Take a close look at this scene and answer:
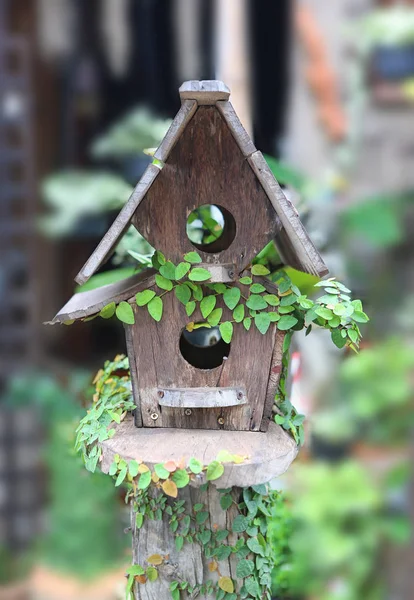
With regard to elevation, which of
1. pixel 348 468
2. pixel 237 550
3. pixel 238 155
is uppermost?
pixel 238 155

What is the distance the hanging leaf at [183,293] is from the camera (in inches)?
42.6

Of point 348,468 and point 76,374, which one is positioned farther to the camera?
point 76,374

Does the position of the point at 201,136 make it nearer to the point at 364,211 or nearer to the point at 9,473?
the point at 364,211

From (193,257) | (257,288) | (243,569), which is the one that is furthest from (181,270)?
(243,569)

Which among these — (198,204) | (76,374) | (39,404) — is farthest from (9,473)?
(198,204)

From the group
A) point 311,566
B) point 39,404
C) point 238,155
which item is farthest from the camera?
point 39,404

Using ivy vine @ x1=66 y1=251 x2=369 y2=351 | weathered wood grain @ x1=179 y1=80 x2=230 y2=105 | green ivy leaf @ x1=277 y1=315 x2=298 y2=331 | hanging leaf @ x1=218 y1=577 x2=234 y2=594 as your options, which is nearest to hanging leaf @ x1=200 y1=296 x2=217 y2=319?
ivy vine @ x1=66 y1=251 x2=369 y2=351

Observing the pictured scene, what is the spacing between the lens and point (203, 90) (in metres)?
0.96

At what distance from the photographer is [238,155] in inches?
41.3

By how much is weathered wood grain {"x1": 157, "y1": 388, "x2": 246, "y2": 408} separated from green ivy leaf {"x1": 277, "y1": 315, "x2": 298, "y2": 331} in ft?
0.42

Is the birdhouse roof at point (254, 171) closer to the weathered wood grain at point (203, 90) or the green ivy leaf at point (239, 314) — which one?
the weathered wood grain at point (203, 90)

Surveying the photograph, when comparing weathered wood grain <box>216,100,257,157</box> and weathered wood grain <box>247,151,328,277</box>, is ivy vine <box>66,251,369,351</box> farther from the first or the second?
weathered wood grain <box>216,100,257,157</box>

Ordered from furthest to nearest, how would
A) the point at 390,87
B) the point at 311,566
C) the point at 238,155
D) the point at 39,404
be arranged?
the point at 39,404, the point at 390,87, the point at 311,566, the point at 238,155

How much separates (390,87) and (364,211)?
2.23 feet
